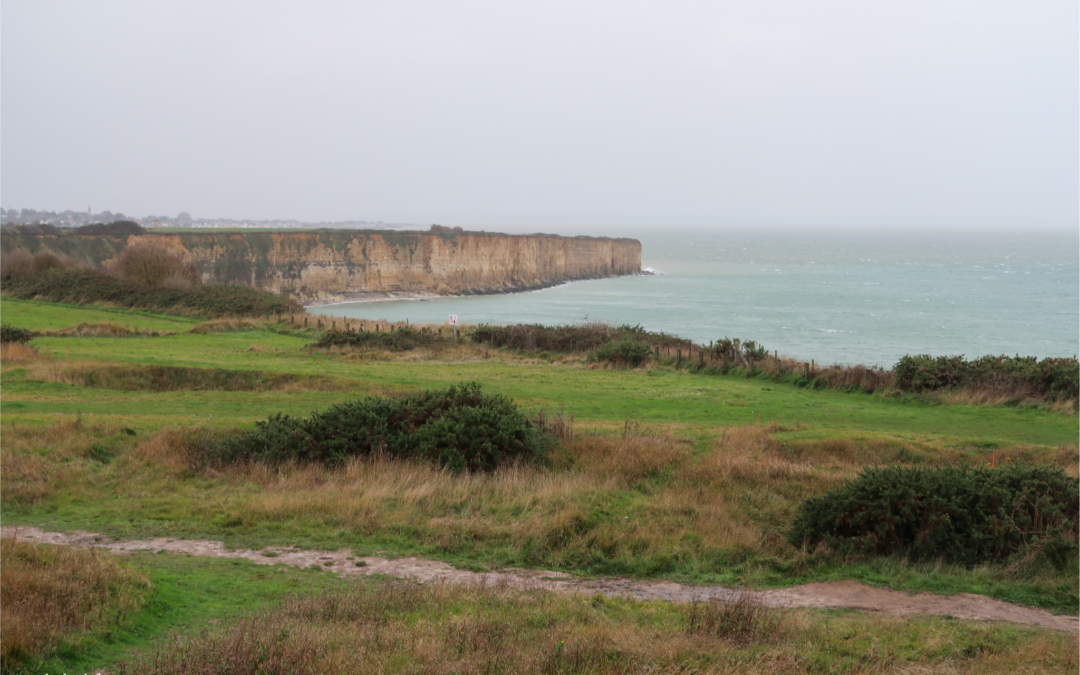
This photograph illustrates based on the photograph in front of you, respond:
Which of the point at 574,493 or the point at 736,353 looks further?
the point at 736,353

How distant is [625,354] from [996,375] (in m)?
14.5

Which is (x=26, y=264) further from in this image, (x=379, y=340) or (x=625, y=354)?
(x=625, y=354)

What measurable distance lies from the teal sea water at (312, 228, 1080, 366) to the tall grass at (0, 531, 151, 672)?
50.4 metres

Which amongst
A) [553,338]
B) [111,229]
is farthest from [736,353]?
[111,229]

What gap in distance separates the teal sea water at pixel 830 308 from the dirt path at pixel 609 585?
44.9m

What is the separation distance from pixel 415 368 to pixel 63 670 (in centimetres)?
2561

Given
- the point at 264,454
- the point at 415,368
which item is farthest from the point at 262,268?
the point at 264,454

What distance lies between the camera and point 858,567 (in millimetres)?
11328

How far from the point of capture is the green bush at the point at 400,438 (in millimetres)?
15656

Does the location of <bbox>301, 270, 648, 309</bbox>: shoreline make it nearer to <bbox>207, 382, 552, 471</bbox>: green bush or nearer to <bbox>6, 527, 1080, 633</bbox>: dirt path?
<bbox>207, 382, 552, 471</bbox>: green bush

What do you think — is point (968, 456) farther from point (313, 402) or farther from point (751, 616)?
point (313, 402)

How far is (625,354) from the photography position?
119ft

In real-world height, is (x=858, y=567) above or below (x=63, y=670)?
below

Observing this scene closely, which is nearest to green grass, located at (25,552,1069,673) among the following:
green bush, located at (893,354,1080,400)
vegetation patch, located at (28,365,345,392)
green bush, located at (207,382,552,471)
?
green bush, located at (207,382,552,471)
